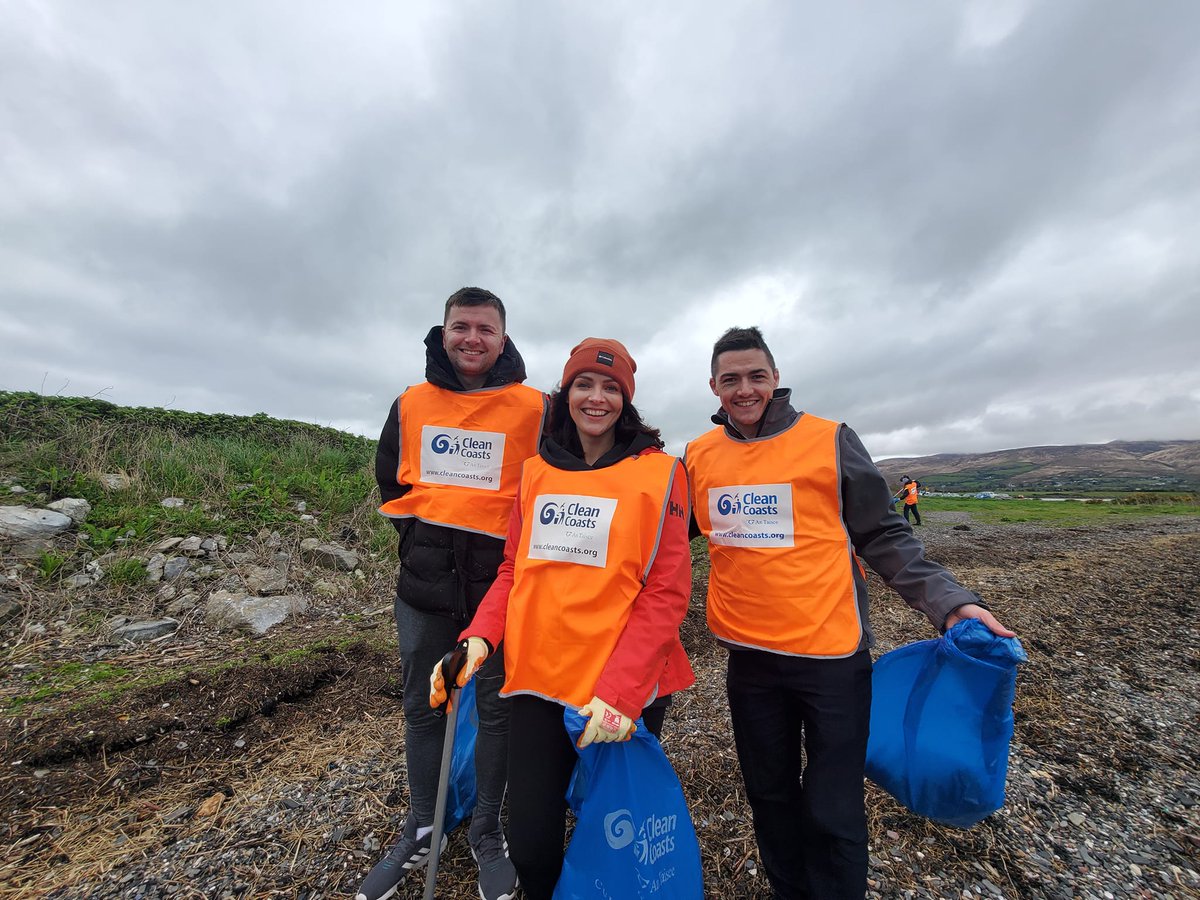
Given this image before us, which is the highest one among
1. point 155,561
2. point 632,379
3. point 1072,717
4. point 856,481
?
point 632,379

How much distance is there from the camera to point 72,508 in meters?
6.46

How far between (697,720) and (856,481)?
273cm

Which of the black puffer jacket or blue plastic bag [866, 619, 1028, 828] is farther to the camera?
the black puffer jacket

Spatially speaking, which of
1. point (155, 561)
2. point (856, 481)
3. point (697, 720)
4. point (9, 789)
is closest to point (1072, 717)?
point (697, 720)

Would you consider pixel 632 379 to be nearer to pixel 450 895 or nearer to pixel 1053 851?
pixel 450 895

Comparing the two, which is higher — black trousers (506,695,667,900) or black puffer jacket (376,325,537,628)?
black puffer jacket (376,325,537,628)

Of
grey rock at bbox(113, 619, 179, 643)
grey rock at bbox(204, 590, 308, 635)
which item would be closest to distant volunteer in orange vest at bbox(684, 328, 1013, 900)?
grey rock at bbox(204, 590, 308, 635)

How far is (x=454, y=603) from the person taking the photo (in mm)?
2486

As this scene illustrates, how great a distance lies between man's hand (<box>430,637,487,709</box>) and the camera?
2.04 m

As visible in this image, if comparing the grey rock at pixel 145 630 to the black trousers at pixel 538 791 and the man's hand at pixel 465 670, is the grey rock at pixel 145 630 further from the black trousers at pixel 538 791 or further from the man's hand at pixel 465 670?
the black trousers at pixel 538 791

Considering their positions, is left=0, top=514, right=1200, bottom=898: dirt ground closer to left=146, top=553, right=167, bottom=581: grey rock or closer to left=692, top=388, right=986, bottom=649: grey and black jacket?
left=146, top=553, right=167, bottom=581: grey rock

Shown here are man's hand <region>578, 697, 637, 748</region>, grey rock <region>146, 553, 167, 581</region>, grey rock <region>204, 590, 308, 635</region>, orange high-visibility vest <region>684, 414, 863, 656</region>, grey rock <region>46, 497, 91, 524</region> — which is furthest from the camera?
grey rock <region>46, 497, 91, 524</region>

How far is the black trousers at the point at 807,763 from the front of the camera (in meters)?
2.05

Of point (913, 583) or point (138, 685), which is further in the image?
point (138, 685)
